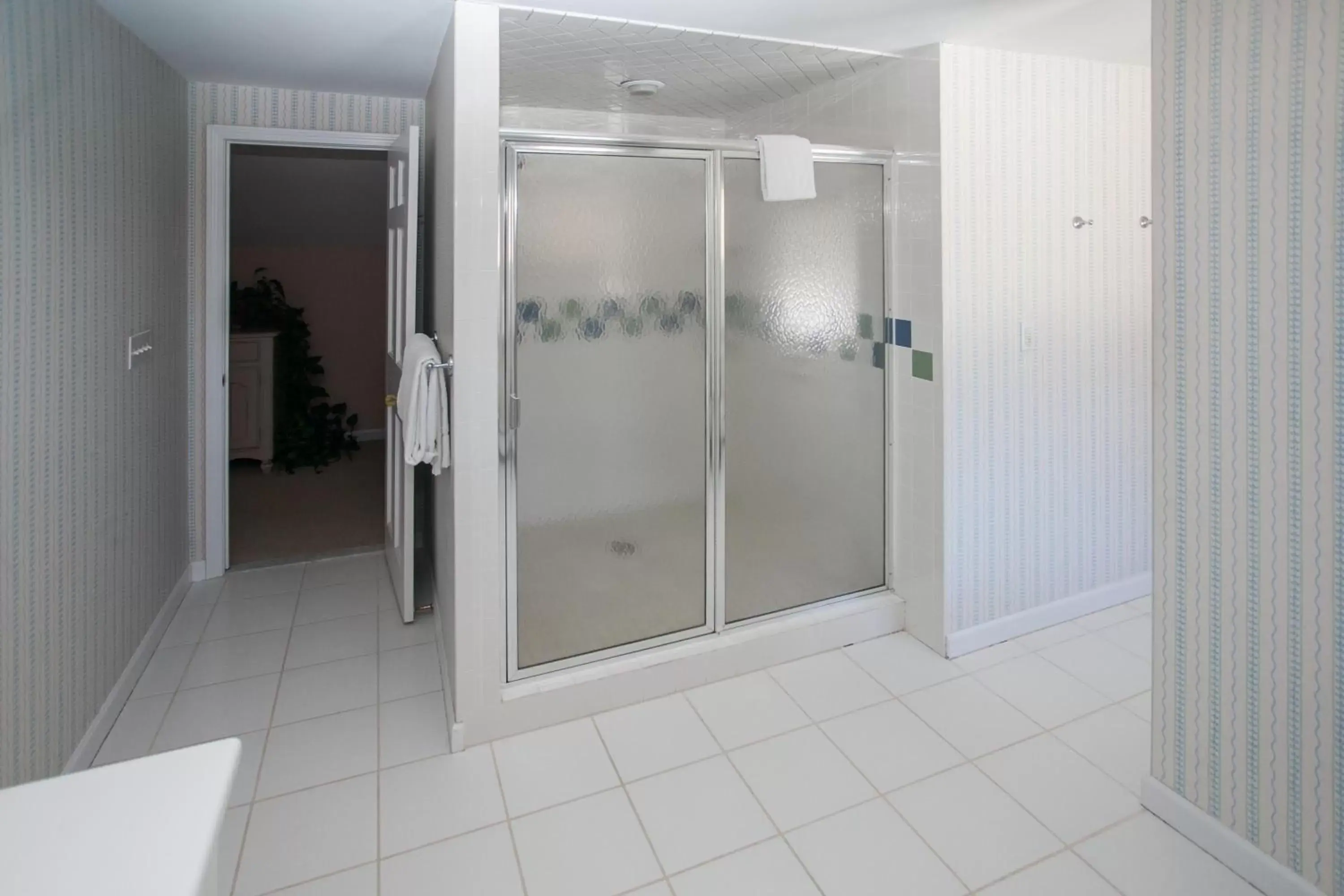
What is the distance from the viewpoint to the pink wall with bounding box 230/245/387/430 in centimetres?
608

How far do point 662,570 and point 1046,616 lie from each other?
5.30 feet

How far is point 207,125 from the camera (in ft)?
10.7

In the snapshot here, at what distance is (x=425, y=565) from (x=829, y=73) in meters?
2.82

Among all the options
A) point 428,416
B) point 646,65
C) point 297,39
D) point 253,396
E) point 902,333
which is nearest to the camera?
point 428,416

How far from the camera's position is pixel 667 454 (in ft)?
8.43

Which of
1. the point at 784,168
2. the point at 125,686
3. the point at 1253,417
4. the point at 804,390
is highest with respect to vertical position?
the point at 784,168

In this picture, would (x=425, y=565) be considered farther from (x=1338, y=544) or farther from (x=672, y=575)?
(x=1338, y=544)

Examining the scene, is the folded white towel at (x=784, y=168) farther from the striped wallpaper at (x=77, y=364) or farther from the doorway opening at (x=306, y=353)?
Answer: the doorway opening at (x=306, y=353)

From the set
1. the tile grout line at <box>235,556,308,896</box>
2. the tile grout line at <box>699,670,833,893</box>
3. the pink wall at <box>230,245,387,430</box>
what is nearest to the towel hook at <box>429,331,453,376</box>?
the tile grout line at <box>235,556,308,896</box>

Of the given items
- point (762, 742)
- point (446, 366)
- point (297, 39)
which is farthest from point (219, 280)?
point (762, 742)

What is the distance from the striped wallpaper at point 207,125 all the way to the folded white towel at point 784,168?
156cm

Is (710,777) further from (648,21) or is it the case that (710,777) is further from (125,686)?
(648,21)

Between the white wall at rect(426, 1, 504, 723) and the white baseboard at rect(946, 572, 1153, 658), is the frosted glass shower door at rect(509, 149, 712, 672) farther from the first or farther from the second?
the white baseboard at rect(946, 572, 1153, 658)

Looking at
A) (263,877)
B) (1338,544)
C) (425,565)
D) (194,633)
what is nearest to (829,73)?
(1338,544)
